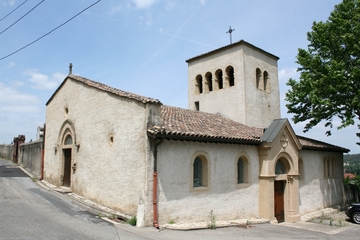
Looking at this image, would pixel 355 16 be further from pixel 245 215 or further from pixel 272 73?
pixel 245 215

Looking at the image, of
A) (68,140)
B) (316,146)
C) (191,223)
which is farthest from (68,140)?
(316,146)

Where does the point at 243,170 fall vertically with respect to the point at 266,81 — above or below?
below

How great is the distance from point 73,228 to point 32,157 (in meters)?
13.2

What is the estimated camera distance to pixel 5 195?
474 inches

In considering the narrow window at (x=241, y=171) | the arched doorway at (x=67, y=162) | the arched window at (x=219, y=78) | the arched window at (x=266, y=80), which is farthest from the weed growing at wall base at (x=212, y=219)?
the arched window at (x=266, y=80)

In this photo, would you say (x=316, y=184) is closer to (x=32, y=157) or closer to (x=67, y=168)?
(x=67, y=168)

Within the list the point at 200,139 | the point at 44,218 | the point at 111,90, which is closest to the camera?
the point at 44,218

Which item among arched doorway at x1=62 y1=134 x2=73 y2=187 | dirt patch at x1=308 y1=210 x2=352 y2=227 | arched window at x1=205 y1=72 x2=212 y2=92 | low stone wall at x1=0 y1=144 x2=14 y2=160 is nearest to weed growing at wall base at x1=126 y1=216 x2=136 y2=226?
arched doorway at x1=62 y1=134 x2=73 y2=187

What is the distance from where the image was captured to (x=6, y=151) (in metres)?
30.7

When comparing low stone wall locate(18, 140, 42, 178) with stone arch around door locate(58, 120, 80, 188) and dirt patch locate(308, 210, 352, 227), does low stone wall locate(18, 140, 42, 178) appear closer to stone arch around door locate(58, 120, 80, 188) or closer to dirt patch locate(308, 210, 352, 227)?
stone arch around door locate(58, 120, 80, 188)

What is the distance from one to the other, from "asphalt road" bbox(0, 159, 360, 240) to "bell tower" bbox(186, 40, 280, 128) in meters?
7.83

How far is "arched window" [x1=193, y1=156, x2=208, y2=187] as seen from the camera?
11.2 m

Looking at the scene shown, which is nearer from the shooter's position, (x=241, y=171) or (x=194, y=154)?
(x=194, y=154)

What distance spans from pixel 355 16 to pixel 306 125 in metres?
6.44
